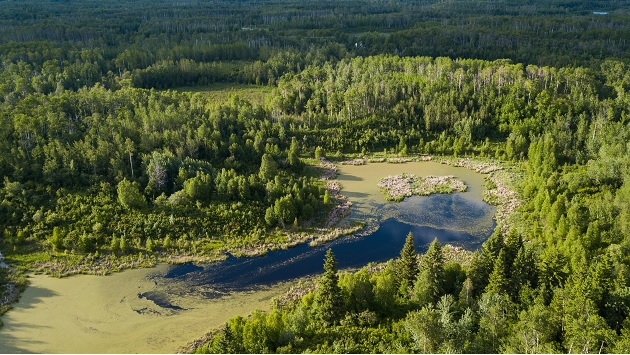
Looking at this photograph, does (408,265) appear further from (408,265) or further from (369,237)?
(369,237)

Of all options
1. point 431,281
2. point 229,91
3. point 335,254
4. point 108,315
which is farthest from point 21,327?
point 229,91

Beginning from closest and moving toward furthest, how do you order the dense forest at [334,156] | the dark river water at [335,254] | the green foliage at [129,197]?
the dense forest at [334,156], the dark river water at [335,254], the green foliage at [129,197]

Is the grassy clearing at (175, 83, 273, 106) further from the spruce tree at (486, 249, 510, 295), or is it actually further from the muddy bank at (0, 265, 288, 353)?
the spruce tree at (486, 249, 510, 295)

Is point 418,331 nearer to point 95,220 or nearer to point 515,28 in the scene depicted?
point 95,220

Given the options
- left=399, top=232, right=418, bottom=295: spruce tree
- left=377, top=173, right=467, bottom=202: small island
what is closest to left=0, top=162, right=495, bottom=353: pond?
left=377, top=173, right=467, bottom=202: small island

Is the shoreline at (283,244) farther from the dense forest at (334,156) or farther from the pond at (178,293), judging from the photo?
the pond at (178,293)

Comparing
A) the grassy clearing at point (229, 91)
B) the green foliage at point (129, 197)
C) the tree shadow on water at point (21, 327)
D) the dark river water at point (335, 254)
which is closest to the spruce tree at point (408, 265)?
the dark river water at point (335, 254)
